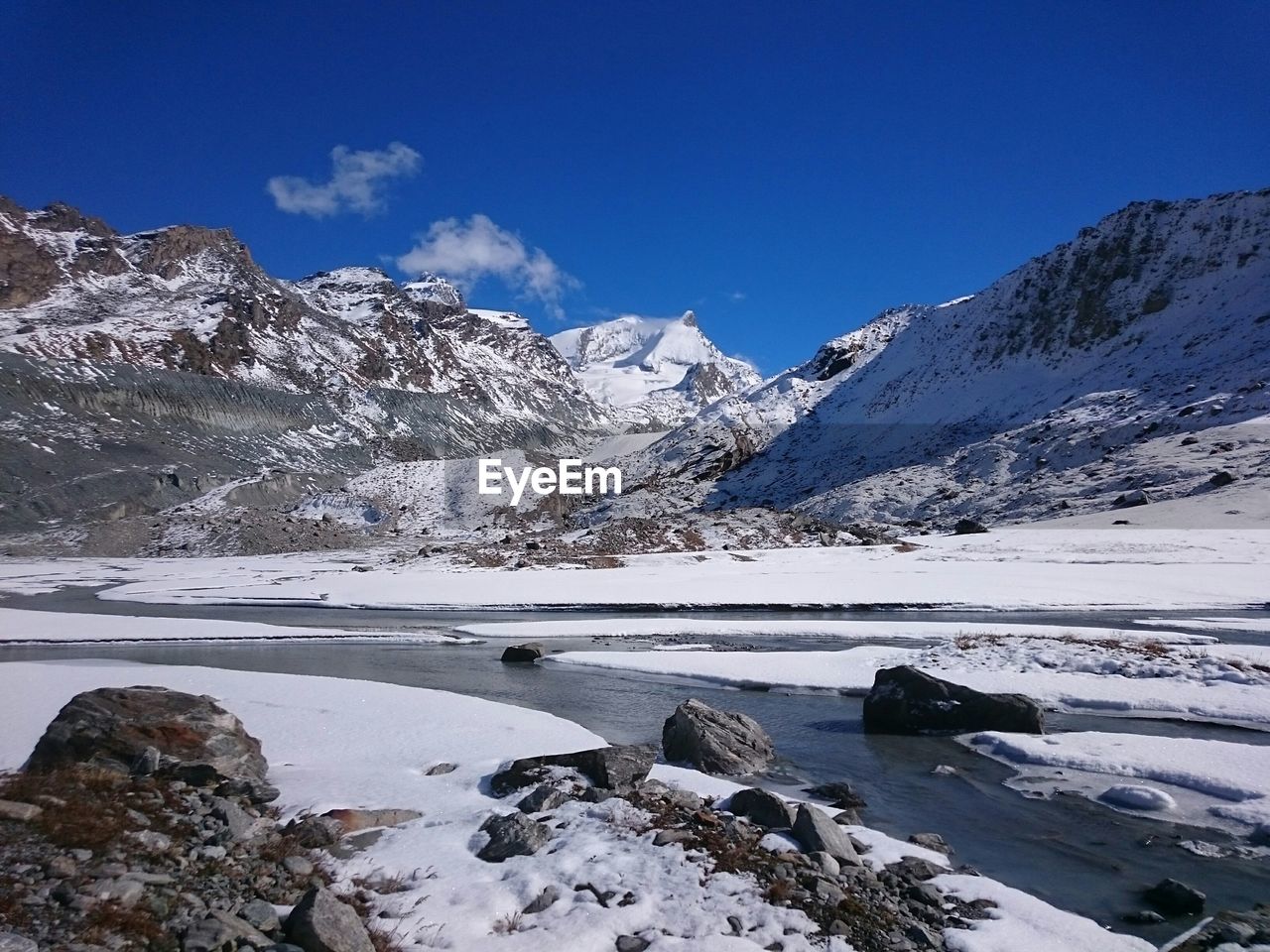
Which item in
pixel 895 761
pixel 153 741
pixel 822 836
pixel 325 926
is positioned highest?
pixel 153 741

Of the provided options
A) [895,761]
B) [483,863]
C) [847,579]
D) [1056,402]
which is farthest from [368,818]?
[1056,402]

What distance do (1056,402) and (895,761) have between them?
70.2 meters

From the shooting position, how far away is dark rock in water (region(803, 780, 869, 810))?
9352 millimetres

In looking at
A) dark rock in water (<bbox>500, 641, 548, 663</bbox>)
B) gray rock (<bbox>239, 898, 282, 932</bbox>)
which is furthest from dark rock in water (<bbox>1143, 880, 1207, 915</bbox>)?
dark rock in water (<bbox>500, 641, 548, 663</bbox>)

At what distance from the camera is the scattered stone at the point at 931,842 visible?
26.1 feet

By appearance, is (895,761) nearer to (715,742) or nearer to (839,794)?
(839,794)

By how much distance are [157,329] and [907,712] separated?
18280 centimetres

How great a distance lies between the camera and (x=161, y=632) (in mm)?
26656

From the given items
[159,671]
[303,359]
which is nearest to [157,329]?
[303,359]

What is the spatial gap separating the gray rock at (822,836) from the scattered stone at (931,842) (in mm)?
866

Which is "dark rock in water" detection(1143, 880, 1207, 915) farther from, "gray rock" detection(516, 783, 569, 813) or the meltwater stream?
"gray rock" detection(516, 783, 569, 813)

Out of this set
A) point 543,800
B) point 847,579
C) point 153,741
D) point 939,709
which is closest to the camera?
point 543,800

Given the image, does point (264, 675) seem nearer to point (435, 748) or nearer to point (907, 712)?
point (435, 748)

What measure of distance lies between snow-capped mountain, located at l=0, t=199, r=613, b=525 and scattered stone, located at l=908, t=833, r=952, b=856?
109615 mm
